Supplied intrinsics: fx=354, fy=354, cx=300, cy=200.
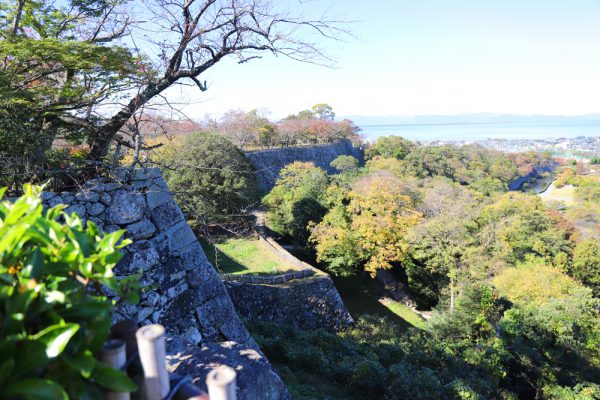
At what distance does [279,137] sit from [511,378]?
2557 centimetres

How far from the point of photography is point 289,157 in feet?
86.5

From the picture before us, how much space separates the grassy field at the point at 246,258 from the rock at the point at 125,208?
7163 millimetres

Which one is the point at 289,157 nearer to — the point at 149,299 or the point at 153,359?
the point at 149,299

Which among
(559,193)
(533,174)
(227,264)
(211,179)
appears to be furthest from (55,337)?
(533,174)

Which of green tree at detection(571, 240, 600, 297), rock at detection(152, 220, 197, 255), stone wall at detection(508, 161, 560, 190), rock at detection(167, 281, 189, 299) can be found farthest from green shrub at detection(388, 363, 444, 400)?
stone wall at detection(508, 161, 560, 190)

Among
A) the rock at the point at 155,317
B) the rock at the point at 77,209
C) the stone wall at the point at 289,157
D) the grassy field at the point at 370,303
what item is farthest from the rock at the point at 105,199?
the stone wall at the point at 289,157

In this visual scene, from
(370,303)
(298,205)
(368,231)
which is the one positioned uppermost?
(298,205)

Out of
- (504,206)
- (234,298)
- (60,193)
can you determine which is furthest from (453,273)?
(60,193)

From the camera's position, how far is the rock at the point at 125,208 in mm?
3537

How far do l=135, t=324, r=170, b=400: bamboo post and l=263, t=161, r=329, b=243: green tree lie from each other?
1461cm

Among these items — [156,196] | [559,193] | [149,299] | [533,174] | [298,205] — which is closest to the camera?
[149,299]

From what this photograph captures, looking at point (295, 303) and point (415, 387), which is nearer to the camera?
point (415, 387)

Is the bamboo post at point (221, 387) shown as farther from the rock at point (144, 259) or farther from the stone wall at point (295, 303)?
the stone wall at point (295, 303)

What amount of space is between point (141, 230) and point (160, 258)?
14.5 inches
